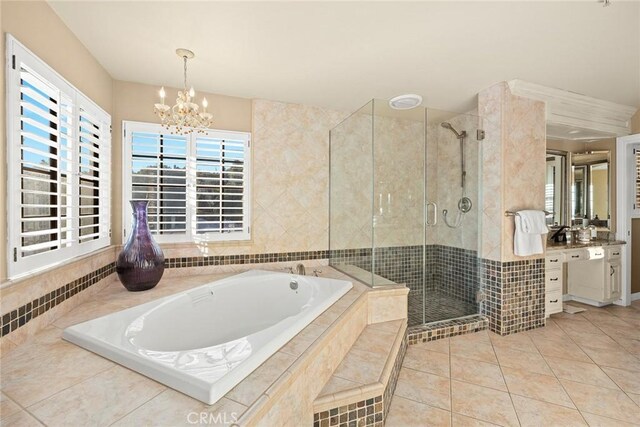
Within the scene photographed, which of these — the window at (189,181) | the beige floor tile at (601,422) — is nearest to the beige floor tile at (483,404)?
the beige floor tile at (601,422)

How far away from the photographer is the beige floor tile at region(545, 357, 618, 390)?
202 cm

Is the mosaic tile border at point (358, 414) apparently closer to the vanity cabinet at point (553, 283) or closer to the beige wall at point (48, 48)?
the beige wall at point (48, 48)

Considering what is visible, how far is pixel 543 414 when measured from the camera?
67.2 inches

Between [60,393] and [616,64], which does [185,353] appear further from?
[616,64]

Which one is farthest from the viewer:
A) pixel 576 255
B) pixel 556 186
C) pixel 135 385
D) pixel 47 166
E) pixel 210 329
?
pixel 556 186

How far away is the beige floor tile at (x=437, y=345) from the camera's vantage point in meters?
2.44

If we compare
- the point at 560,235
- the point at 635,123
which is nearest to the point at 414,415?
the point at 560,235

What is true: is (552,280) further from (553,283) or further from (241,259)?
(241,259)

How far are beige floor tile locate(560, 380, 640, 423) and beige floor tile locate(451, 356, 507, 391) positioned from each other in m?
0.40

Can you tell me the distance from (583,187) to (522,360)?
8.99 feet

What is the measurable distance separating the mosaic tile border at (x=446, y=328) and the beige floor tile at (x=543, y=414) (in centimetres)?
78

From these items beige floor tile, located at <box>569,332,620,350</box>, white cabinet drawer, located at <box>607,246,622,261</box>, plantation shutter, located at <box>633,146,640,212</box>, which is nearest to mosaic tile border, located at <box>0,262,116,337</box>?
beige floor tile, located at <box>569,332,620,350</box>

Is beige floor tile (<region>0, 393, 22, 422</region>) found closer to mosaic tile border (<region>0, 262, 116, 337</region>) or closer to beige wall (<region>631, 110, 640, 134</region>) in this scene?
mosaic tile border (<region>0, 262, 116, 337</region>)

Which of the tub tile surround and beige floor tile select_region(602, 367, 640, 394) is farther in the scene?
beige floor tile select_region(602, 367, 640, 394)
